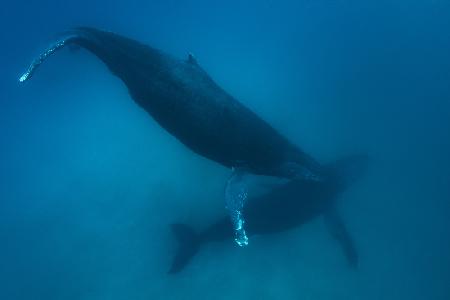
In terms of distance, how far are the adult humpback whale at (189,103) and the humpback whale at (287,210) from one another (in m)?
4.15

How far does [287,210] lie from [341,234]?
66.7 inches

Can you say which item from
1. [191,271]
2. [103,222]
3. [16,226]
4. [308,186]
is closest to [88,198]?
[103,222]

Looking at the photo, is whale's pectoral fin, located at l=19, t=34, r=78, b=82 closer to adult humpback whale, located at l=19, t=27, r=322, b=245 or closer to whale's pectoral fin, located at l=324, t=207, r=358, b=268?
adult humpback whale, located at l=19, t=27, r=322, b=245

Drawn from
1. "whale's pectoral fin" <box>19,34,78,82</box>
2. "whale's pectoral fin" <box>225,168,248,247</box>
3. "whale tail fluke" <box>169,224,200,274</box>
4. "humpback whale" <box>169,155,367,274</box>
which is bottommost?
"whale tail fluke" <box>169,224,200,274</box>

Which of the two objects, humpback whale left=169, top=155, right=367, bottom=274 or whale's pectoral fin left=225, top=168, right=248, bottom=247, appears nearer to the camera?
whale's pectoral fin left=225, top=168, right=248, bottom=247

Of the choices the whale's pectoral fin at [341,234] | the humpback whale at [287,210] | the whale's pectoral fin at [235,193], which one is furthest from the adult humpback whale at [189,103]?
the whale's pectoral fin at [341,234]

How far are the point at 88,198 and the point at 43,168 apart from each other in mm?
4053

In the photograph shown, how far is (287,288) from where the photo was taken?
13.0 metres

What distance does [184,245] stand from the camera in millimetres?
14125

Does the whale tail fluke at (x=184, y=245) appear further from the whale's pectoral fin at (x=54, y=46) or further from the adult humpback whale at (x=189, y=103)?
the whale's pectoral fin at (x=54, y=46)

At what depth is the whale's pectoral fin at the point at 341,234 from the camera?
12758mm

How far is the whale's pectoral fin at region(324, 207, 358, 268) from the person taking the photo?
1276cm

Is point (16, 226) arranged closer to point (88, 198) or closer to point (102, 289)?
point (88, 198)

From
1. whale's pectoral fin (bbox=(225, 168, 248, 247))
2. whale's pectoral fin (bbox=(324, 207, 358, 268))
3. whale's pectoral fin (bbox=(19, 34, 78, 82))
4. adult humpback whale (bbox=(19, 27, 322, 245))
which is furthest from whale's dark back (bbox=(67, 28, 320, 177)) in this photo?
whale's pectoral fin (bbox=(324, 207, 358, 268))
